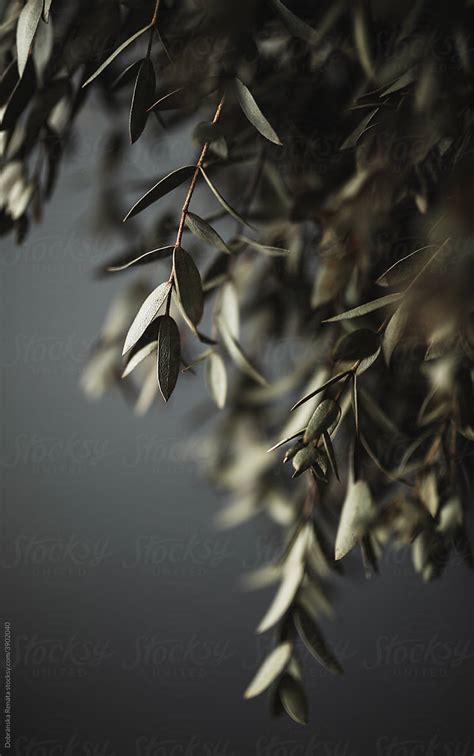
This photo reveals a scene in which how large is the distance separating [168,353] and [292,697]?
37 centimetres

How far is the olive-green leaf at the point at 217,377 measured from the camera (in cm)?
65

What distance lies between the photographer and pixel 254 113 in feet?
1.66

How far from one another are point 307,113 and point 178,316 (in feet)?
0.86

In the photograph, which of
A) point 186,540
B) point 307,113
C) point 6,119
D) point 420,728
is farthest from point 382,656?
point 6,119

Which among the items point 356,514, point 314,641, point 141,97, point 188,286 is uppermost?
point 141,97

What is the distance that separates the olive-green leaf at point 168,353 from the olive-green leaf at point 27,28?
0.69 ft

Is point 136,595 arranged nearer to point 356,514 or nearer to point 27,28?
point 356,514

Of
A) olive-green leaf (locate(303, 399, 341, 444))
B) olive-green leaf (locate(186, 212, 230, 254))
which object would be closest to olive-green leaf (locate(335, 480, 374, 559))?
olive-green leaf (locate(303, 399, 341, 444))

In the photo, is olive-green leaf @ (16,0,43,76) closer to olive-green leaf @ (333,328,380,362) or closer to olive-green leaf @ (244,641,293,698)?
olive-green leaf @ (333,328,380,362)

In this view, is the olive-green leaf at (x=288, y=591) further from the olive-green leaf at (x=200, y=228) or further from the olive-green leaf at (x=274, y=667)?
the olive-green leaf at (x=200, y=228)

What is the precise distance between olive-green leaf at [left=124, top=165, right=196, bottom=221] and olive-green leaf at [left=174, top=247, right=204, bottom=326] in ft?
0.15

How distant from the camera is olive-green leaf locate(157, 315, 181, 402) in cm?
47

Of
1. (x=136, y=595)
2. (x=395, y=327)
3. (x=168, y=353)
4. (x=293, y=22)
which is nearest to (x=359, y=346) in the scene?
(x=395, y=327)

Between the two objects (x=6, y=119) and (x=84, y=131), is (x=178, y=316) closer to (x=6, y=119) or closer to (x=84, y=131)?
(x=6, y=119)
